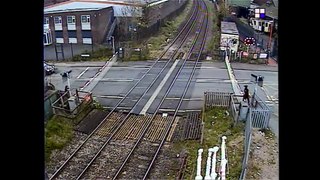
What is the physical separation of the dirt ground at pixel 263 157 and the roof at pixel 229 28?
2182 millimetres

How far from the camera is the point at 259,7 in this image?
3.77 m

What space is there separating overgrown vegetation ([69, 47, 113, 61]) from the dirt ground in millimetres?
3534

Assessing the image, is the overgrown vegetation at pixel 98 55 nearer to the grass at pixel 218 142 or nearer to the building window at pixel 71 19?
the building window at pixel 71 19

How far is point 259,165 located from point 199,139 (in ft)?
2.84

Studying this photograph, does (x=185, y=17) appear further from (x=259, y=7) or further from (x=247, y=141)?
(x=247, y=141)

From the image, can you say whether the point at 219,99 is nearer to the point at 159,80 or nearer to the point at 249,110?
the point at 249,110

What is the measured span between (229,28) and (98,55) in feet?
7.54

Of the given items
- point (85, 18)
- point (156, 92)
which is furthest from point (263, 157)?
point (85, 18)

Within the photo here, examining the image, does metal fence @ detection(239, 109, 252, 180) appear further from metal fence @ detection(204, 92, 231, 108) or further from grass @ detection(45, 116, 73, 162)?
grass @ detection(45, 116, 73, 162)

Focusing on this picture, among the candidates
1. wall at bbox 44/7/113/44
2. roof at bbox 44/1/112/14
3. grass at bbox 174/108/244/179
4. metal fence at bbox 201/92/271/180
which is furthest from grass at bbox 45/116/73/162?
wall at bbox 44/7/113/44

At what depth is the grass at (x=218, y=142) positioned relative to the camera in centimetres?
296

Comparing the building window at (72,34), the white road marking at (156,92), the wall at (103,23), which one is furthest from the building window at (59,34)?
the white road marking at (156,92)

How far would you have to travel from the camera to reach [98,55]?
6281 millimetres
